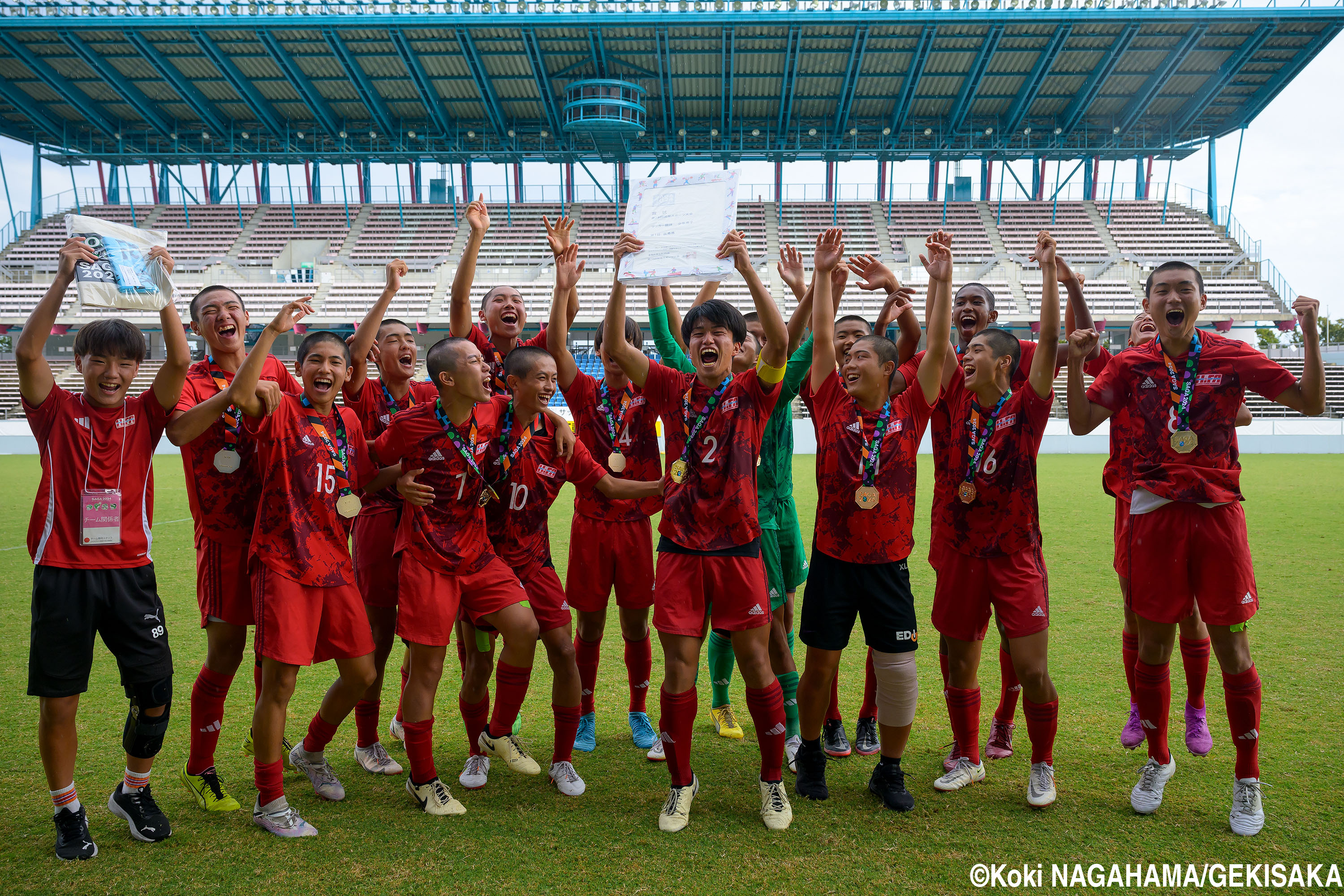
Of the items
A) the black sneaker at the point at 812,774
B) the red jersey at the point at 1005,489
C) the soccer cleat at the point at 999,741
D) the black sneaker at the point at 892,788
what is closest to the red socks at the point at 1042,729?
the soccer cleat at the point at 999,741

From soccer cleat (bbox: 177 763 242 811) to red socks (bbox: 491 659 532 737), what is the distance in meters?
1.17

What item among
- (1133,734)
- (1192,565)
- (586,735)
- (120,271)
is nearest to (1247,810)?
(1133,734)

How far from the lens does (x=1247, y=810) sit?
11.5ft

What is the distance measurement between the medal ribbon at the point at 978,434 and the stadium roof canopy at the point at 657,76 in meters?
29.1

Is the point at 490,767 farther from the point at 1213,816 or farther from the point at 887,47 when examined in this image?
the point at 887,47

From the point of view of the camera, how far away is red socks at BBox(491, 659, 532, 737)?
13.5 ft

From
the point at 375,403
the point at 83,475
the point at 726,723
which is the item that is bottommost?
the point at 726,723

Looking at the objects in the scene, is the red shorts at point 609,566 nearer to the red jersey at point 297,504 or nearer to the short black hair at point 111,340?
the red jersey at point 297,504

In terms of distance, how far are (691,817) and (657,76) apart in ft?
107

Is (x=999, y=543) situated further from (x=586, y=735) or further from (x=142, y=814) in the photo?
(x=142, y=814)

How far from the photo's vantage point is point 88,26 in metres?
29.2

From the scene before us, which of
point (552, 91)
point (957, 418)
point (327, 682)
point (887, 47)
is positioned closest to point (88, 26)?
point (552, 91)

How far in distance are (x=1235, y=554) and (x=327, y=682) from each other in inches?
203

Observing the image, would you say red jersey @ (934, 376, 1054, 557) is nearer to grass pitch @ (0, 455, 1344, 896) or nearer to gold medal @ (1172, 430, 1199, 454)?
gold medal @ (1172, 430, 1199, 454)
